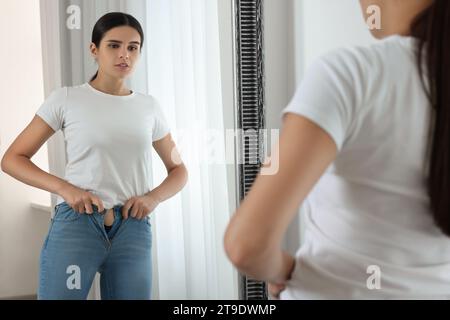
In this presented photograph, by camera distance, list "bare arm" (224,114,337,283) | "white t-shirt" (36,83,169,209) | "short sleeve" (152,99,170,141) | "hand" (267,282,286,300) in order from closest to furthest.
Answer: "bare arm" (224,114,337,283) → "hand" (267,282,286,300) → "white t-shirt" (36,83,169,209) → "short sleeve" (152,99,170,141)

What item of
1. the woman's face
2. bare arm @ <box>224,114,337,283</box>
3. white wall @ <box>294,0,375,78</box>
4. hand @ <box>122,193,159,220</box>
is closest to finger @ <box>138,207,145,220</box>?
hand @ <box>122,193,159,220</box>

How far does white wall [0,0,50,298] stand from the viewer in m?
0.90

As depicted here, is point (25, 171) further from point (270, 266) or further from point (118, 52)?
point (270, 266)

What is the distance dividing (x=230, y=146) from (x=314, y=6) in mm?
327

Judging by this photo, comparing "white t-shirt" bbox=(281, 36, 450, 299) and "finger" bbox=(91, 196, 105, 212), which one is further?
"finger" bbox=(91, 196, 105, 212)

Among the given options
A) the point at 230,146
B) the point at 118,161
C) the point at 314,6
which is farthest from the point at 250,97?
the point at 118,161

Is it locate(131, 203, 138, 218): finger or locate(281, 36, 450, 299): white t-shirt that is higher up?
locate(281, 36, 450, 299): white t-shirt

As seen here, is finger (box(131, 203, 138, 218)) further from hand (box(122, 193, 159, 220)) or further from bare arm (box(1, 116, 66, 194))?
bare arm (box(1, 116, 66, 194))

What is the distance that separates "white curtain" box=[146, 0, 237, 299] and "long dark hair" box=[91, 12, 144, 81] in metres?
0.05

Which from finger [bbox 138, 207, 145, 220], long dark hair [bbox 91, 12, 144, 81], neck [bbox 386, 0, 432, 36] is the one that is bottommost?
finger [bbox 138, 207, 145, 220]

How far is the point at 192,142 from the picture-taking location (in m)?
1.05

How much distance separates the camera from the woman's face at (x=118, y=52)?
2.99ft

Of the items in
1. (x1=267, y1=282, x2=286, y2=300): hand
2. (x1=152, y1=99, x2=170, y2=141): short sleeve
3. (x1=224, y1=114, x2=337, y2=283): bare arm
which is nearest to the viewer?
(x1=224, y1=114, x2=337, y2=283): bare arm

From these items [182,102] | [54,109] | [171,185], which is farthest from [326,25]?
[54,109]
